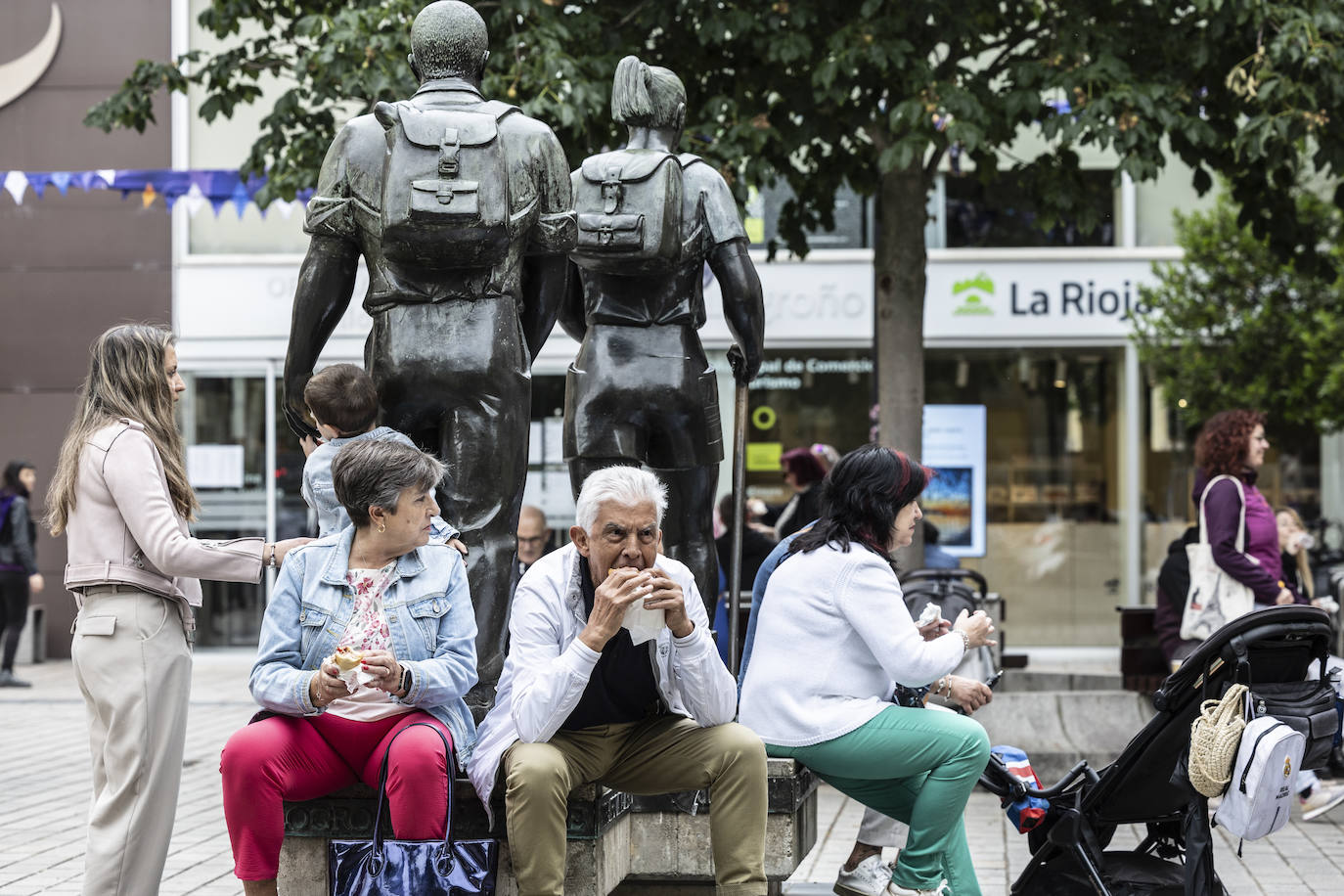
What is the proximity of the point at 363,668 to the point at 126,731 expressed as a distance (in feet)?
3.31

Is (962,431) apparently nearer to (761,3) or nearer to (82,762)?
(761,3)

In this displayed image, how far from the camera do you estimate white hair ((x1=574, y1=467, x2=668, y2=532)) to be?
434 centimetres

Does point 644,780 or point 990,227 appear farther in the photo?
point 990,227

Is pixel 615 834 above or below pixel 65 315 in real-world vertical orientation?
below

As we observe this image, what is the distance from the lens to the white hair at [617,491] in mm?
4336

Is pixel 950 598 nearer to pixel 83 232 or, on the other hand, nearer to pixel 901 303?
pixel 901 303

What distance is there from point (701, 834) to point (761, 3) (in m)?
5.69

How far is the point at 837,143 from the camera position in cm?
1013

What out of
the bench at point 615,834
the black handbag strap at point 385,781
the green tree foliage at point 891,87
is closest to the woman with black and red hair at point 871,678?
the bench at point 615,834

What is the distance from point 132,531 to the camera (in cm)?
475

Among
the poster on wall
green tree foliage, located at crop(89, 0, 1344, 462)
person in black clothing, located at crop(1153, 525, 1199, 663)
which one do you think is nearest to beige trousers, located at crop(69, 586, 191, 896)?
green tree foliage, located at crop(89, 0, 1344, 462)

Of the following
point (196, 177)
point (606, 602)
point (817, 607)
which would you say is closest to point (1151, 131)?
point (817, 607)

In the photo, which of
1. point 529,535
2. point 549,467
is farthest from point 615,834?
point 549,467

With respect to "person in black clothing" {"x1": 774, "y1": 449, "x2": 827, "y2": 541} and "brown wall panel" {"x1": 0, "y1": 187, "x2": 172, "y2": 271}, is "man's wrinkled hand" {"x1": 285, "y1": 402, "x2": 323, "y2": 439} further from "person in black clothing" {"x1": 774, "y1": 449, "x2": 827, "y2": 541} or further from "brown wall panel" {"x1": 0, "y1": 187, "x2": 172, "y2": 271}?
"brown wall panel" {"x1": 0, "y1": 187, "x2": 172, "y2": 271}
